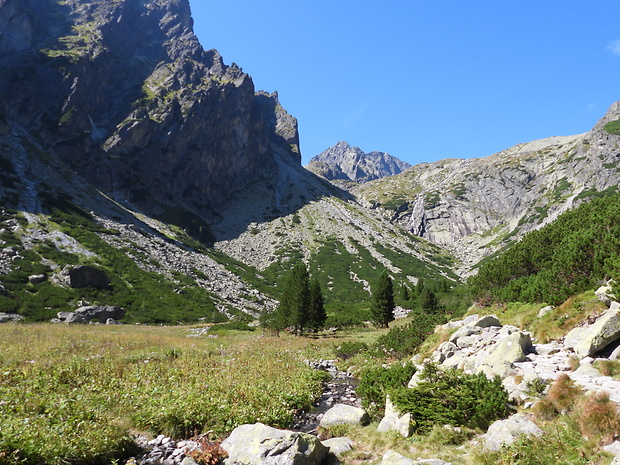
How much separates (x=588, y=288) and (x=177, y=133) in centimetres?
14439

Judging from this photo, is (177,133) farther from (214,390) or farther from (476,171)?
(476,171)

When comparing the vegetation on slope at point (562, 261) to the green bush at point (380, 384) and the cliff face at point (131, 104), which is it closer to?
the green bush at point (380, 384)


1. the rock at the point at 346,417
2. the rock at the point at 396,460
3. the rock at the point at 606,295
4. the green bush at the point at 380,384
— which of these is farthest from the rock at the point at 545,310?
the rock at the point at 396,460

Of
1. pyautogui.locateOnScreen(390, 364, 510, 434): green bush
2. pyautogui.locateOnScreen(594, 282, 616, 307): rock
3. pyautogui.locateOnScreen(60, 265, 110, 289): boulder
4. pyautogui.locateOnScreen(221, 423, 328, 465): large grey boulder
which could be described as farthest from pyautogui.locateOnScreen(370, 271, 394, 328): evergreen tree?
pyautogui.locateOnScreen(60, 265, 110, 289): boulder

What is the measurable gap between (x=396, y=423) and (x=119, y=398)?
9018 millimetres

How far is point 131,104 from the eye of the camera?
133m

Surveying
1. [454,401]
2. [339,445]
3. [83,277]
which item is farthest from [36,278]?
[454,401]

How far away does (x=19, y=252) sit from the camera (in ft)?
179

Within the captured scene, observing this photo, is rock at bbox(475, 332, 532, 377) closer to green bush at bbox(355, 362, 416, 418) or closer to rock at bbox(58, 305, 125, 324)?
green bush at bbox(355, 362, 416, 418)

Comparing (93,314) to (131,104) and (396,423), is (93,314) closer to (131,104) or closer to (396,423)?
(396,423)

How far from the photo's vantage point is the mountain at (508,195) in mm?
132875

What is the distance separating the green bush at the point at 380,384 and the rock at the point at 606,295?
7.48 m

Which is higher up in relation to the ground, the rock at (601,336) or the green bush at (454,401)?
the rock at (601,336)

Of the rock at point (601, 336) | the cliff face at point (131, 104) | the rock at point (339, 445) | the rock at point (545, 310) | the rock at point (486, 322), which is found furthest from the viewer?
the cliff face at point (131, 104)
